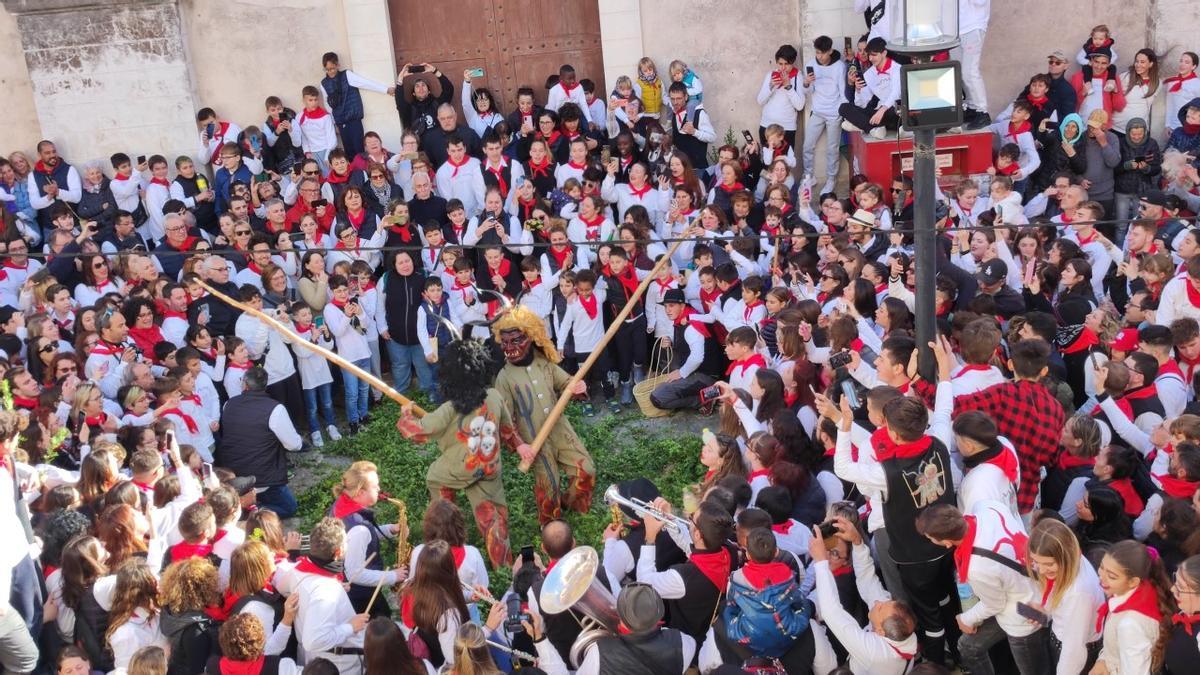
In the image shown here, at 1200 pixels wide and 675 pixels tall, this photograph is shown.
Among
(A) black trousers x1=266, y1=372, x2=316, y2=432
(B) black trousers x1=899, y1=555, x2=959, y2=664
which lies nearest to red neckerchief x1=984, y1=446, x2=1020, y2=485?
(B) black trousers x1=899, y1=555, x2=959, y2=664

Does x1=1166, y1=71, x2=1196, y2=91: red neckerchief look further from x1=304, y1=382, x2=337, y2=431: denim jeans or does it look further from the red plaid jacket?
x1=304, y1=382, x2=337, y2=431: denim jeans

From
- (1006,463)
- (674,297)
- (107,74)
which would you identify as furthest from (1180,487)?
(107,74)

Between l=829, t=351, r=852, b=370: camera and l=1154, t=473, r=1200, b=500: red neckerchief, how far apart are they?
2.03 meters

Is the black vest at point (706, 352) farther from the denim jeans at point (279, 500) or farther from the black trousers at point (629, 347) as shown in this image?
the denim jeans at point (279, 500)

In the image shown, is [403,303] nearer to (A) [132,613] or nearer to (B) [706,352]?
(B) [706,352]

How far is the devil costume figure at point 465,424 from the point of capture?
739 centimetres

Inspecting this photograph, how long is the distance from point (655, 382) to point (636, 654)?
4642 mm

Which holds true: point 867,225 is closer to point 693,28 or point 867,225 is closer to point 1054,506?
point 1054,506

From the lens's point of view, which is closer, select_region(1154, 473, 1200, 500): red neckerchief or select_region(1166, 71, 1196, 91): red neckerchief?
select_region(1154, 473, 1200, 500): red neckerchief

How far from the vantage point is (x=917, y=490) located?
5895 mm

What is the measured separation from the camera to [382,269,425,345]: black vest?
1027cm

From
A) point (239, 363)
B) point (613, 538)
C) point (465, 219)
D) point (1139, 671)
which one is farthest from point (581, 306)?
point (1139, 671)

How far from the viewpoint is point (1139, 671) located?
4992mm

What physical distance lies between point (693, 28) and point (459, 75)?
2403mm
